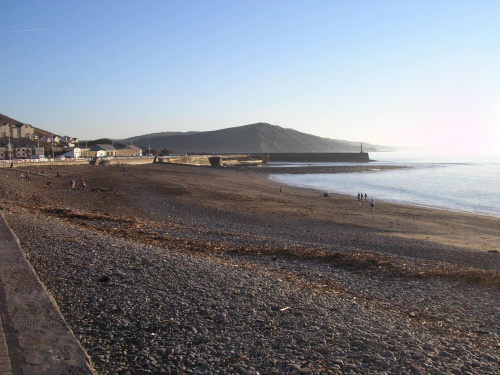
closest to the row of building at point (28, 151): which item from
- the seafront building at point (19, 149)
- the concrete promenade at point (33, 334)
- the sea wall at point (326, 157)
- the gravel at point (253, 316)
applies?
the seafront building at point (19, 149)

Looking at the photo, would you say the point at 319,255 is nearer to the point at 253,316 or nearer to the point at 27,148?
the point at 253,316

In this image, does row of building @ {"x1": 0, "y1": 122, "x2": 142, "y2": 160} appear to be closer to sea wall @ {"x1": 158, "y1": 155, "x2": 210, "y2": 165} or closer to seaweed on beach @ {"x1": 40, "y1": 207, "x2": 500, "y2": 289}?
sea wall @ {"x1": 158, "y1": 155, "x2": 210, "y2": 165}

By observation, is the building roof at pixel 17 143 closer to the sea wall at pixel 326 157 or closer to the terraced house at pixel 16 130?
the terraced house at pixel 16 130

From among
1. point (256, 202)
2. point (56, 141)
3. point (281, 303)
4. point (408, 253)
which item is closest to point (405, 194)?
point (256, 202)

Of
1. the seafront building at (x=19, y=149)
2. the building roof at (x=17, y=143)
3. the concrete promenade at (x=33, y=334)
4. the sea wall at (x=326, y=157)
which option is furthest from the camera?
the sea wall at (x=326, y=157)

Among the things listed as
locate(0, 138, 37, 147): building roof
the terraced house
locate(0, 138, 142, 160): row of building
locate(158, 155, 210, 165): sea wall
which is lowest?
locate(158, 155, 210, 165): sea wall

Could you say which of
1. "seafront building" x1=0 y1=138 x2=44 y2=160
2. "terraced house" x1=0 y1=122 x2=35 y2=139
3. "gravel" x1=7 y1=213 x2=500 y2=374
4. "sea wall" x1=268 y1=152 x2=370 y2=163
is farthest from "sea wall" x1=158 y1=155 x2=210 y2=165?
"gravel" x1=7 y1=213 x2=500 y2=374

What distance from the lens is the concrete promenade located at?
429 centimetres

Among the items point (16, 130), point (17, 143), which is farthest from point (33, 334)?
point (16, 130)

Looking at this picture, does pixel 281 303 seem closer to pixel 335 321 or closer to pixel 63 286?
pixel 335 321

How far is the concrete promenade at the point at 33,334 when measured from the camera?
169 inches

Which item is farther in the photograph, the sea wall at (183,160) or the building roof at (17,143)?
the sea wall at (183,160)

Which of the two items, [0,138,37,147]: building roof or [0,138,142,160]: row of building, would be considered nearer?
[0,138,142,160]: row of building

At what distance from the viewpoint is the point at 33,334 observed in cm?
490
